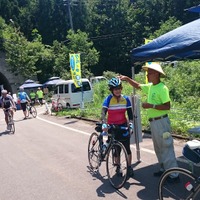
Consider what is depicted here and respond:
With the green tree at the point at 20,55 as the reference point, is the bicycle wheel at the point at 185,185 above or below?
below

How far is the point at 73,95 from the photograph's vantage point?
19.8 m

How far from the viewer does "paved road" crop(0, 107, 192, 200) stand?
17.4ft

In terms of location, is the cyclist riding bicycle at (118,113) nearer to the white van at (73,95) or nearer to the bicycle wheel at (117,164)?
the bicycle wheel at (117,164)

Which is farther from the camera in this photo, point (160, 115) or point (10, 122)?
point (10, 122)

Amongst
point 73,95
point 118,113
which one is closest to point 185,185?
point 118,113


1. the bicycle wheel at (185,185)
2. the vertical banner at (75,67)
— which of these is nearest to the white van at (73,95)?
the vertical banner at (75,67)

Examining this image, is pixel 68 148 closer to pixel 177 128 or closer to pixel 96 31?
pixel 177 128

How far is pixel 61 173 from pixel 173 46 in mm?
3379

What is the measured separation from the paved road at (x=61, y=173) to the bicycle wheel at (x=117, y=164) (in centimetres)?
14

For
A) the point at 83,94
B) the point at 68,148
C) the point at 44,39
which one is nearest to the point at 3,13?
the point at 44,39

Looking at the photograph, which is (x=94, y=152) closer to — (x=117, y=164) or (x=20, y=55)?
(x=117, y=164)

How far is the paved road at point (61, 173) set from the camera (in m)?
5.30

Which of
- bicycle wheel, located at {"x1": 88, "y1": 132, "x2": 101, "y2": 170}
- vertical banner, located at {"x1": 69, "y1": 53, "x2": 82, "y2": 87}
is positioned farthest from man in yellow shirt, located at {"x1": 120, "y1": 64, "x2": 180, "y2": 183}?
vertical banner, located at {"x1": 69, "y1": 53, "x2": 82, "y2": 87}

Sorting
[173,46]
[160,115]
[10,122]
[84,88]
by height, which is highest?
[173,46]
